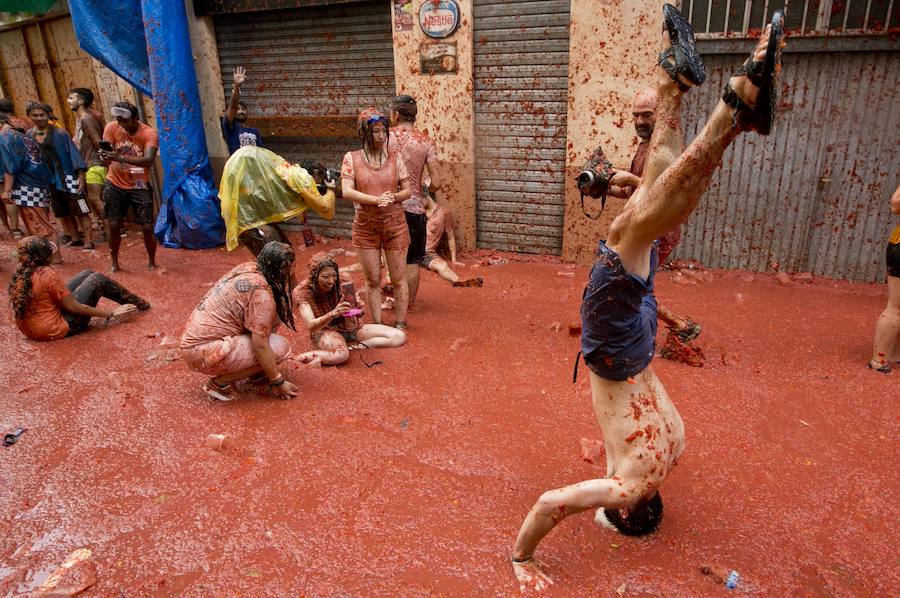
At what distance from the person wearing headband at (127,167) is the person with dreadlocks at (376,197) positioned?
11.6 ft

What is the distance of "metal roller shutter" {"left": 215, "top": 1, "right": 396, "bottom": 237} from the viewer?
25.5 feet

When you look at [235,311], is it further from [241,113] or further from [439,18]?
[241,113]

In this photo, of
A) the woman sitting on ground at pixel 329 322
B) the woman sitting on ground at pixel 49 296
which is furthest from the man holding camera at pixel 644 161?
the woman sitting on ground at pixel 49 296

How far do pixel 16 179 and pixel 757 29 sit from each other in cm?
922

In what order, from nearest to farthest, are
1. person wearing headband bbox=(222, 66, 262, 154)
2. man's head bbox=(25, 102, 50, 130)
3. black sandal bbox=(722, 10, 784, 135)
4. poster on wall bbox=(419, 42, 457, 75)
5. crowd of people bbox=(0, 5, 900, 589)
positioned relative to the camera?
black sandal bbox=(722, 10, 784, 135) → crowd of people bbox=(0, 5, 900, 589) → poster on wall bbox=(419, 42, 457, 75) → man's head bbox=(25, 102, 50, 130) → person wearing headband bbox=(222, 66, 262, 154)

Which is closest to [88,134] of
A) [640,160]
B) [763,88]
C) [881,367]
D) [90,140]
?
[90,140]

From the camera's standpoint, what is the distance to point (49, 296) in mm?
5168

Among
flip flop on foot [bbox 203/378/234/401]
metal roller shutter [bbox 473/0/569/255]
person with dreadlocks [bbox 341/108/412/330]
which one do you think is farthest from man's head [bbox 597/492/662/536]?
metal roller shutter [bbox 473/0/569/255]

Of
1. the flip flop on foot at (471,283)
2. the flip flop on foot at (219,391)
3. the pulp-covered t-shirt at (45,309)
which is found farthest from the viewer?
the flip flop on foot at (471,283)

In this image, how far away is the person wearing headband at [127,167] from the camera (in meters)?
6.82

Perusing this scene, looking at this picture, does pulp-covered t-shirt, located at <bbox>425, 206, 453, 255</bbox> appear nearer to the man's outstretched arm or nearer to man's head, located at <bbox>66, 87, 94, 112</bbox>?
the man's outstretched arm

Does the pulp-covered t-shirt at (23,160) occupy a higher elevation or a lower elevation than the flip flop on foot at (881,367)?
higher

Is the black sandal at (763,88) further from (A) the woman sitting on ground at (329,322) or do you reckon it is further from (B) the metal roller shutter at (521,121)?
(B) the metal roller shutter at (521,121)

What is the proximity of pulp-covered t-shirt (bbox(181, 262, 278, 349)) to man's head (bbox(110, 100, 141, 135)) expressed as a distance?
409cm
